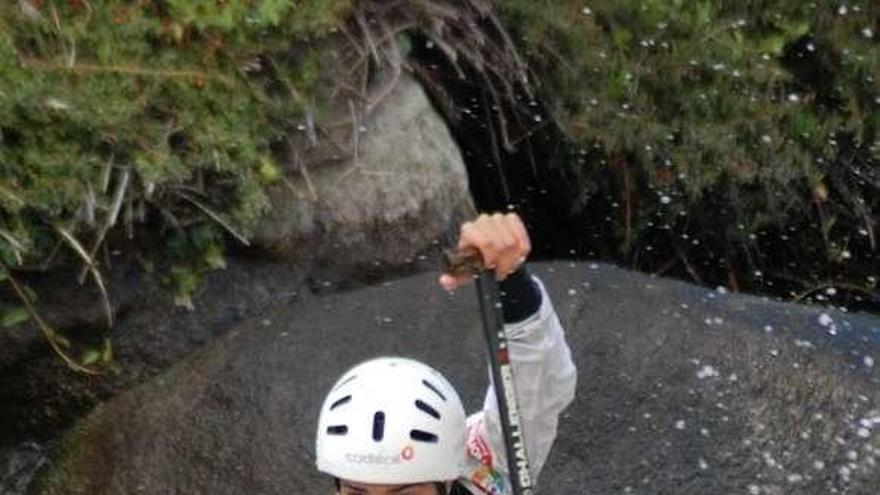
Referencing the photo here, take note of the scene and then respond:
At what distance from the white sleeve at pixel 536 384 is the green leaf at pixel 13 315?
6.22ft

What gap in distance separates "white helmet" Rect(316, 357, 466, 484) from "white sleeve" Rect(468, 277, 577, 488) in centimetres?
8

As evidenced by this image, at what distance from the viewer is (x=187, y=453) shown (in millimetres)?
4715

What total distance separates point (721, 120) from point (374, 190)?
118 centimetres

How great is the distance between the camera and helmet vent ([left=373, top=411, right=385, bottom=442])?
3.23 meters

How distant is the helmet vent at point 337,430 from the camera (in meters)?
3.27

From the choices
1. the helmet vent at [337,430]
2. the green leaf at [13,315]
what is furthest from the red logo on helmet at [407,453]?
the green leaf at [13,315]

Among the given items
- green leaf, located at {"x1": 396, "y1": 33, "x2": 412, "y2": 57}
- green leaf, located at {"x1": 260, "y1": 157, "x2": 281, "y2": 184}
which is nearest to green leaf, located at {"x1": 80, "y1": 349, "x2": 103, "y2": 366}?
green leaf, located at {"x1": 260, "y1": 157, "x2": 281, "y2": 184}

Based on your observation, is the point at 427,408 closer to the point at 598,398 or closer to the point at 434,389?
the point at 434,389

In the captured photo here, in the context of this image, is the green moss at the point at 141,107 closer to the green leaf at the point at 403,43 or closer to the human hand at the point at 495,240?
the green leaf at the point at 403,43

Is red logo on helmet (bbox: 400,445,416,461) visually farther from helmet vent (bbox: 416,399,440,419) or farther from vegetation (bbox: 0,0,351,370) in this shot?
vegetation (bbox: 0,0,351,370)

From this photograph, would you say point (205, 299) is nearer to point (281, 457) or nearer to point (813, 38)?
point (281, 457)

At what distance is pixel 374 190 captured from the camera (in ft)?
17.3

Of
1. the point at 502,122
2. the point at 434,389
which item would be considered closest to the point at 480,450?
the point at 434,389

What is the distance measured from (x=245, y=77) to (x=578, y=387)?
4.24 ft
